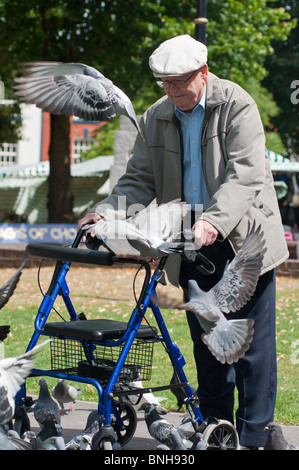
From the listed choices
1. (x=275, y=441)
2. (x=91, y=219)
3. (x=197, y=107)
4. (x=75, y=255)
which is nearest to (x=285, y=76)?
(x=197, y=107)

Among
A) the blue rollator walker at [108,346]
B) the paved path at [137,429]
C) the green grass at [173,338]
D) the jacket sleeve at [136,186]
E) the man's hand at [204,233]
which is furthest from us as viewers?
the green grass at [173,338]

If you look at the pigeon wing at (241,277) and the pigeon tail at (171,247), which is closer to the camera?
the pigeon tail at (171,247)

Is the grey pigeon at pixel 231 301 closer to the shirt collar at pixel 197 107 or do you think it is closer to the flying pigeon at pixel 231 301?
the flying pigeon at pixel 231 301

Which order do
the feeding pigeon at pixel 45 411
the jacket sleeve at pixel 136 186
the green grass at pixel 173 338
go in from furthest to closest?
the green grass at pixel 173 338, the jacket sleeve at pixel 136 186, the feeding pigeon at pixel 45 411

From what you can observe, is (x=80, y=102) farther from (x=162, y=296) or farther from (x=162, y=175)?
(x=162, y=296)

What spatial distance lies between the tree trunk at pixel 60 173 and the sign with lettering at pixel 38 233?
3.31m

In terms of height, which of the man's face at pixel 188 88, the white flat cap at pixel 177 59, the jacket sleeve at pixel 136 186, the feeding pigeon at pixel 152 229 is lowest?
the feeding pigeon at pixel 152 229

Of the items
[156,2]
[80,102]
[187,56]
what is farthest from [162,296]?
[156,2]

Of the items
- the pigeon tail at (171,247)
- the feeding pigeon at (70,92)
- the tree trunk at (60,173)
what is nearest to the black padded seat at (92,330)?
the pigeon tail at (171,247)

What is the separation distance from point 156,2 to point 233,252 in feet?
45.4

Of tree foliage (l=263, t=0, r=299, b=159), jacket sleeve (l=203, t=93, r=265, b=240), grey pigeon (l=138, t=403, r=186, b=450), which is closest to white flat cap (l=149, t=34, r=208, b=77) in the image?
jacket sleeve (l=203, t=93, r=265, b=240)

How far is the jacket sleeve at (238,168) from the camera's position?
11.0 ft

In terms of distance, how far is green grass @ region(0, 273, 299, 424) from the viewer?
A: 17.6ft

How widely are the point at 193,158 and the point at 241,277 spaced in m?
0.75
